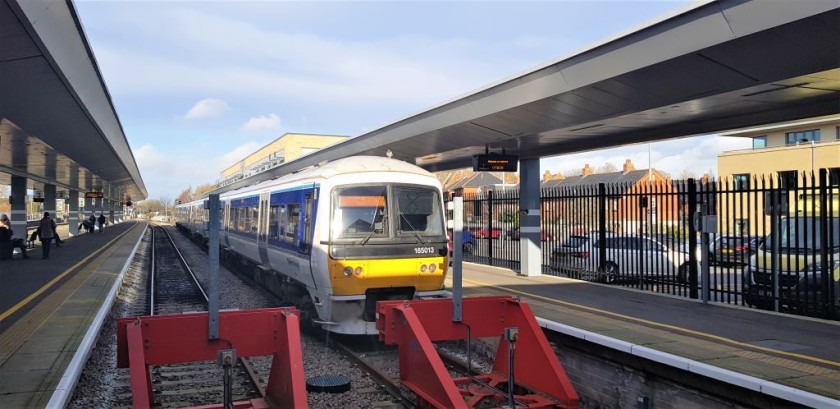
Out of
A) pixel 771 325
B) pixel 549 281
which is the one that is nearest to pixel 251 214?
pixel 549 281

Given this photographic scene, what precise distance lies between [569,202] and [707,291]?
542cm

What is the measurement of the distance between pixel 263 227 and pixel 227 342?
7541 mm

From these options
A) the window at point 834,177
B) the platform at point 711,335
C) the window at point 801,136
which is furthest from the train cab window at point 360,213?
the window at point 801,136

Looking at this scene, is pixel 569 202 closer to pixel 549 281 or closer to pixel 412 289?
pixel 549 281

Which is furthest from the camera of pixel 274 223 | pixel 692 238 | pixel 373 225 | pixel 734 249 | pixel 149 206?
pixel 149 206

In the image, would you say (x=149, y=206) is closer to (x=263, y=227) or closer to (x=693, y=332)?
(x=263, y=227)

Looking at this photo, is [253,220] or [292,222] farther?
[253,220]

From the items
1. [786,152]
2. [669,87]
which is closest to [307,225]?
[669,87]

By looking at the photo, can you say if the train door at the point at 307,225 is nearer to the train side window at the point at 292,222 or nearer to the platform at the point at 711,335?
the train side window at the point at 292,222

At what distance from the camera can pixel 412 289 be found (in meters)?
9.55

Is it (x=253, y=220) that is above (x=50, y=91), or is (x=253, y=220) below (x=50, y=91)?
below

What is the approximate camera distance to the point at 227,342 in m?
5.95

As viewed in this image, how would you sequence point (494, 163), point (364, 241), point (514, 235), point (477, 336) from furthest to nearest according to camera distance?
point (514, 235), point (494, 163), point (364, 241), point (477, 336)

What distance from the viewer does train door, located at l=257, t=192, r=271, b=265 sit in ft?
42.5
